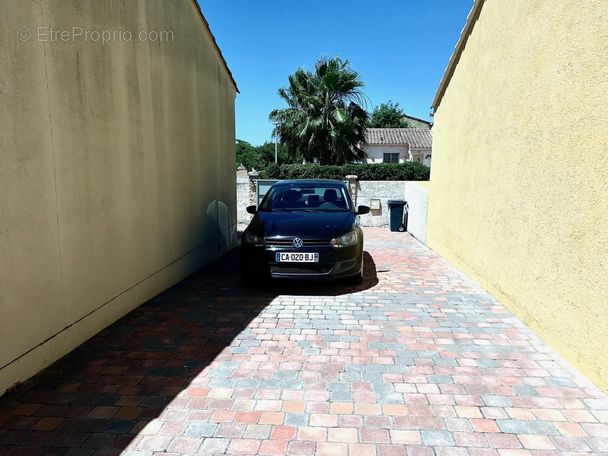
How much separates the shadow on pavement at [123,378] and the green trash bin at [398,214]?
8806mm

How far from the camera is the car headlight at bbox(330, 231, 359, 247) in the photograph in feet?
18.5

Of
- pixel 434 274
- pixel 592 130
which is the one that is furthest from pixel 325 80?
pixel 592 130

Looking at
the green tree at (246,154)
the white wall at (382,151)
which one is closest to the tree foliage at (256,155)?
the green tree at (246,154)

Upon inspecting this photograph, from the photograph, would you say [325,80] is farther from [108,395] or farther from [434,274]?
[108,395]

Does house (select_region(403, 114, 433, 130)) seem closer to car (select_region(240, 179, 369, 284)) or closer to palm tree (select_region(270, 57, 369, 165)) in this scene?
palm tree (select_region(270, 57, 369, 165))

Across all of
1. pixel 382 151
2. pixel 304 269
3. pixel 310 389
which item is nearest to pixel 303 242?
pixel 304 269

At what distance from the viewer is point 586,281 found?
329cm

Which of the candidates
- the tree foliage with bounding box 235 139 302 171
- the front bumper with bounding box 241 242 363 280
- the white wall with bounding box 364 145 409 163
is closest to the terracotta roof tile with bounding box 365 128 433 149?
the white wall with bounding box 364 145 409 163

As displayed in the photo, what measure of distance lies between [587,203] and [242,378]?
3060mm

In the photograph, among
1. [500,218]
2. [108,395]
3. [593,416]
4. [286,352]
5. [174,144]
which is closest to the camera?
[593,416]

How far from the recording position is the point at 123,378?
10.8 feet

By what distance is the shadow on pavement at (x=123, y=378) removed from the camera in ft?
8.42

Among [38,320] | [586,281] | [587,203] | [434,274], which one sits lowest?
[434,274]

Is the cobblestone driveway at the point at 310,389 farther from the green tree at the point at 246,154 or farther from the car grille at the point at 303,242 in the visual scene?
the green tree at the point at 246,154
